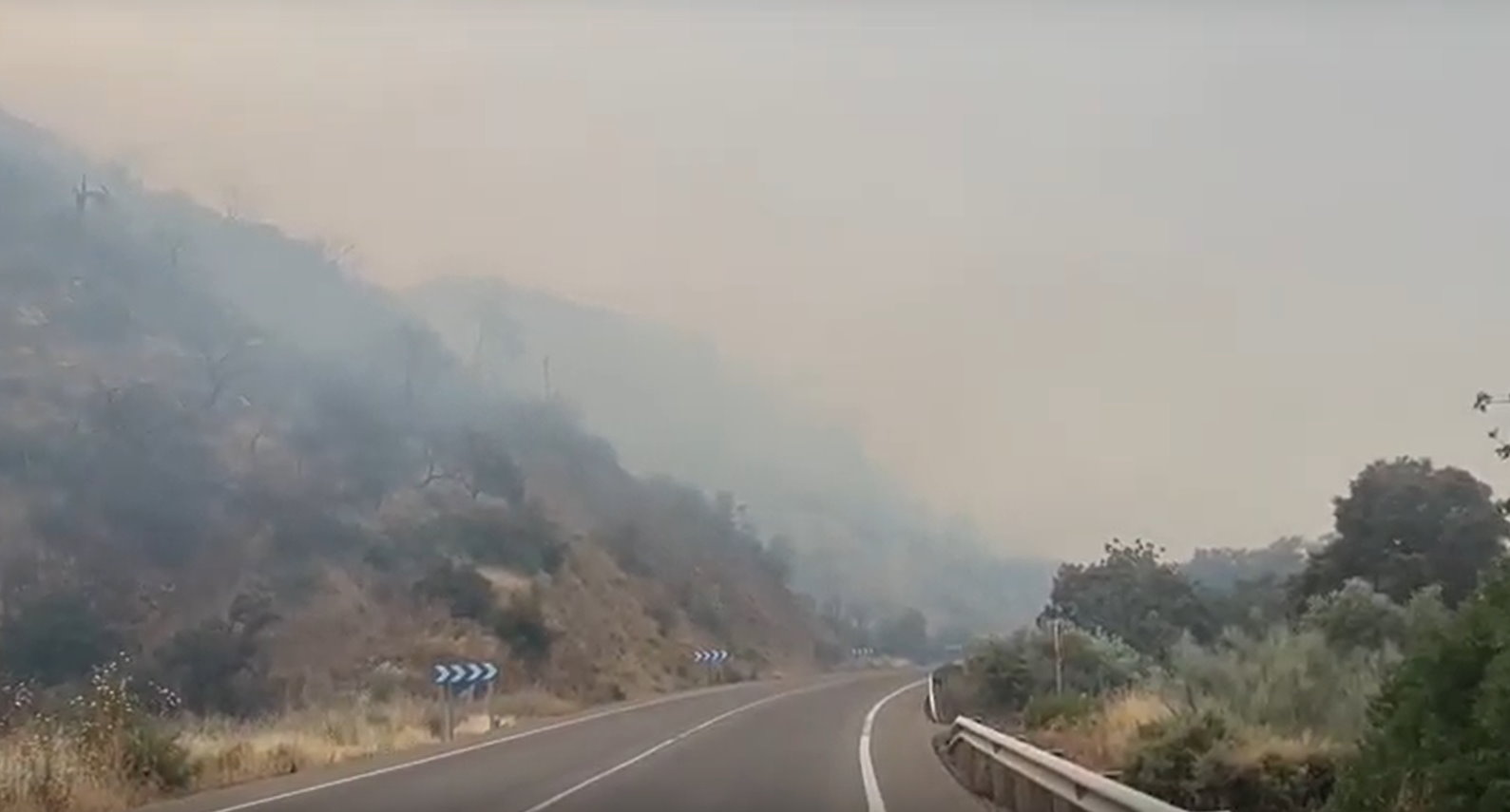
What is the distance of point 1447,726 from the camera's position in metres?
11.6

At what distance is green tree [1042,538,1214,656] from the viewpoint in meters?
46.4

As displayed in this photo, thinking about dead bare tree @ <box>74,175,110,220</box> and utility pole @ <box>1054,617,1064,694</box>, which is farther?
dead bare tree @ <box>74,175,110,220</box>

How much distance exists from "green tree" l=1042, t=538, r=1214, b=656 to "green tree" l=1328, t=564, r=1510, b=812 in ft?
105

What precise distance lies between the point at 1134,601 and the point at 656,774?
94.7ft

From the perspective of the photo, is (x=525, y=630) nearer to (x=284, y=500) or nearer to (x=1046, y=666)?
(x=284, y=500)

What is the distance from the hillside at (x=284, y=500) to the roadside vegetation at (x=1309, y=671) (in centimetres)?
1961

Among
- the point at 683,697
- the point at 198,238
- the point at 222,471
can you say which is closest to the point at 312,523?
the point at 222,471

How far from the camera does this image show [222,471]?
277 feet

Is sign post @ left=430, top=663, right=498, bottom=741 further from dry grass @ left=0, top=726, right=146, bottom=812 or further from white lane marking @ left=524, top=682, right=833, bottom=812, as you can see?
dry grass @ left=0, top=726, right=146, bottom=812

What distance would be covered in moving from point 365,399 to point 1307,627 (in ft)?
287

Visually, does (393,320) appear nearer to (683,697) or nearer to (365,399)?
(365,399)

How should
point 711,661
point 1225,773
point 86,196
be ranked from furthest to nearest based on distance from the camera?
point 86,196 → point 711,661 → point 1225,773

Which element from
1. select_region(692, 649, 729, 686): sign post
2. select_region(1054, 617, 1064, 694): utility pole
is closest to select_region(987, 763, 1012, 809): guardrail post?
select_region(1054, 617, 1064, 694): utility pole

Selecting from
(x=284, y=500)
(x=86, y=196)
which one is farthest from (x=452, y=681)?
(x=86, y=196)
